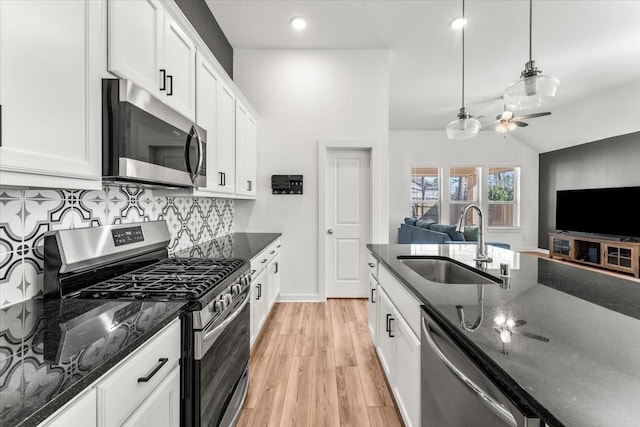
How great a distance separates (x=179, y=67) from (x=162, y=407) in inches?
69.6

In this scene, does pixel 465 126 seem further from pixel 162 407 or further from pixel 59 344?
pixel 59 344

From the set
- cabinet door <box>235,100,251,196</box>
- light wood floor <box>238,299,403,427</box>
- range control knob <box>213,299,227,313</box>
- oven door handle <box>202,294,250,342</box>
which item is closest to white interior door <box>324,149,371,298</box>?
light wood floor <box>238,299,403,427</box>

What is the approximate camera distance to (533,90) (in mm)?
1877

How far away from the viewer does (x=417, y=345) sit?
4.30 ft

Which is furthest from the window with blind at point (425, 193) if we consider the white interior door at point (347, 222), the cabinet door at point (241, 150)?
the cabinet door at point (241, 150)

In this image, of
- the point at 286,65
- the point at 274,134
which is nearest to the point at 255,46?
the point at 286,65

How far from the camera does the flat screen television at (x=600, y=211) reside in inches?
224

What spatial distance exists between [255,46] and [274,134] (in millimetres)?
1150

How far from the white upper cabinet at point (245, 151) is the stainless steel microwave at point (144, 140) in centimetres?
116

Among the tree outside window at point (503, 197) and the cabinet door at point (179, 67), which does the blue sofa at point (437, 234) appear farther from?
the cabinet door at point (179, 67)

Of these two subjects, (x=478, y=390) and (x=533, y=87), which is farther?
(x=533, y=87)

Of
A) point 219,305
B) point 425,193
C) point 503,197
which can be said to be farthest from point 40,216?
point 503,197

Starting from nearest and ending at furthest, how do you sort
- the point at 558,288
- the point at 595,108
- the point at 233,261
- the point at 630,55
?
1. the point at 558,288
2. the point at 233,261
3. the point at 630,55
4. the point at 595,108

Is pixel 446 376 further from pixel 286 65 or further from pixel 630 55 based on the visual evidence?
pixel 630 55
